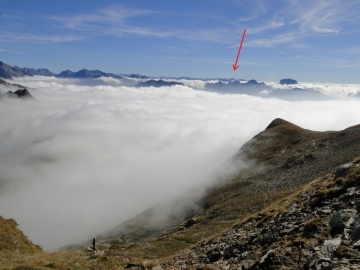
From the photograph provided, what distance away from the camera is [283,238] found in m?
21.5

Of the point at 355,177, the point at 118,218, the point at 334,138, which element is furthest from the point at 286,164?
the point at 118,218

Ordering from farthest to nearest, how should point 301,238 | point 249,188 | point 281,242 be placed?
point 249,188 → point 281,242 → point 301,238

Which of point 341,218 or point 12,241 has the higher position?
point 341,218

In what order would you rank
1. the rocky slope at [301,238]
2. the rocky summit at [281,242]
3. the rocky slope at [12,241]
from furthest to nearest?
the rocky slope at [12,241], the rocky summit at [281,242], the rocky slope at [301,238]

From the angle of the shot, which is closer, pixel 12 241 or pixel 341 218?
pixel 341 218

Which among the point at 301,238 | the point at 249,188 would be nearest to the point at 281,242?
the point at 301,238

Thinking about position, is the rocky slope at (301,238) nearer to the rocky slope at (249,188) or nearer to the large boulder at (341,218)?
the large boulder at (341,218)

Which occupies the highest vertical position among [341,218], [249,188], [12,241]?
[341,218]

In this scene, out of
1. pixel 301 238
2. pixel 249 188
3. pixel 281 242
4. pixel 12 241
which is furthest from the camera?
pixel 249 188

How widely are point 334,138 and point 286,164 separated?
27174 mm

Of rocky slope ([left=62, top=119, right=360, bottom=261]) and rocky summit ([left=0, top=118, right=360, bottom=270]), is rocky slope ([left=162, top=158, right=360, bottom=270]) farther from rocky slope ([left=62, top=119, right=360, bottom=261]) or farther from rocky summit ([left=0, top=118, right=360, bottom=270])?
rocky slope ([left=62, top=119, right=360, bottom=261])

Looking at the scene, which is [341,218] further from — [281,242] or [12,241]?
[12,241]

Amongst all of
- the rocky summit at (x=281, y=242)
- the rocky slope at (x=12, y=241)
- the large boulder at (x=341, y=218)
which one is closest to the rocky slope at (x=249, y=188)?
the rocky summit at (x=281, y=242)

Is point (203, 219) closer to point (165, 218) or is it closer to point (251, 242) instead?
point (165, 218)
